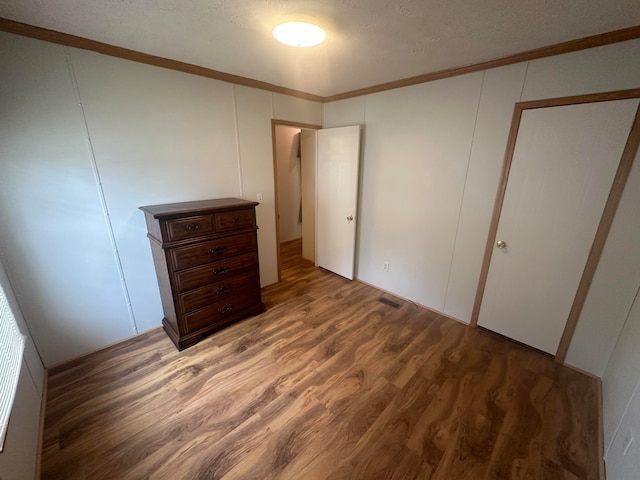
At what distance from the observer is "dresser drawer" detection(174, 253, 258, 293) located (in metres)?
2.10

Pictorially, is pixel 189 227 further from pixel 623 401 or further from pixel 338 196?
pixel 623 401

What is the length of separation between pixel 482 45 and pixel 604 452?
8.52ft

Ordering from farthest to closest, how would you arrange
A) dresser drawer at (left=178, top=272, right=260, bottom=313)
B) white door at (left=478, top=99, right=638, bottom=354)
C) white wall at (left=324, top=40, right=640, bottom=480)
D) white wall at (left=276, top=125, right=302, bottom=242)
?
white wall at (left=276, top=125, right=302, bottom=242), dresser drawer at (left=178, top=272, right=260, bottom=313), white door at (left=478, top=99, right=638, bottom=354), white wall at (left=324, top=40, right=640, bottom=480)

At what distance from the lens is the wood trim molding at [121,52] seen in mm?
1544

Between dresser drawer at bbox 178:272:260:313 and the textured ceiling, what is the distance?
187 cm

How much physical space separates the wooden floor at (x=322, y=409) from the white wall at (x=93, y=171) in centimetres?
40

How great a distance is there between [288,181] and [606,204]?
13.3 feet

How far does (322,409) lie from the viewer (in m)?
1.68

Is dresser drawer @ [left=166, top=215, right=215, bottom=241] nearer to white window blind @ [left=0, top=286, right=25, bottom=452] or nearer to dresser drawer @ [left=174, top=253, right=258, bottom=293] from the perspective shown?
dresser drawer @ [left=174, top=253, right=258, bottom=293]

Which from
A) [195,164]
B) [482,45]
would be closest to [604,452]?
[482,45]

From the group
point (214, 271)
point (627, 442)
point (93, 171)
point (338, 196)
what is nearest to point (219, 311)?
point (214, 271)

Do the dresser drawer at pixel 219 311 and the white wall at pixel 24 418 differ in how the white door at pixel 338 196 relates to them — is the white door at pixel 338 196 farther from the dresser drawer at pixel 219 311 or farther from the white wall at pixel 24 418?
the white wall at pixel 24 418

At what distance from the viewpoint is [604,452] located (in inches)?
55.6

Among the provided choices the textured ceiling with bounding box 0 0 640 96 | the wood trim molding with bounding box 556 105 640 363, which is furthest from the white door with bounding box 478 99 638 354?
the textured ceiling with bounding box 0 0 640 96
